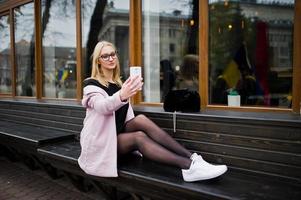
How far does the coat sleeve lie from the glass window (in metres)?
1.36

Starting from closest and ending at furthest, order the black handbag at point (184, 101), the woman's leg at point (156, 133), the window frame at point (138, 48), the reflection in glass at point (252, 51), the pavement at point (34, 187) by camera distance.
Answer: the woman's leg at point (156, 133) → the window frame at point (138, 48) → the black handbag at point (184, 101) → the reflection in glass at point (252, 51) → the pavement at point (34, 187)

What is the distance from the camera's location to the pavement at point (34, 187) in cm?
363

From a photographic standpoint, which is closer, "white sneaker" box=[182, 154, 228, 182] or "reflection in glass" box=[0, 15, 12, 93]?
"white sneaker" box=[182, 154, 228, 182]

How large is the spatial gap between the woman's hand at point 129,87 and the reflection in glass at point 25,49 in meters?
3.72

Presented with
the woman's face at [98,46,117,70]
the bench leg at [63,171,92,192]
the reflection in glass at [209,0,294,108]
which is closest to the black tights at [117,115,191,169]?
the woman's face at [98,46,117,70]

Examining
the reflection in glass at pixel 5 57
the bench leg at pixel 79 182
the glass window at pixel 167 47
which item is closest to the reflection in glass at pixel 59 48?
the reflection in glass at pixel 5 57

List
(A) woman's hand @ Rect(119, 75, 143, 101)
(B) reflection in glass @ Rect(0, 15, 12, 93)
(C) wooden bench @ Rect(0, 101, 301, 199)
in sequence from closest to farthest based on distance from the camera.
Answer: (C) wooden bench @ Rect(0, 101, 301, 199)
(A) woman's hand @ Rect(119, 75, 143, 101)
(B) reflection in glass @ Rect(0, 15, 12, 93)

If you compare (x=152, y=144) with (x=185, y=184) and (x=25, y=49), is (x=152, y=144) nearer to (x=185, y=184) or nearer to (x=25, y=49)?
(x=185, y=184)

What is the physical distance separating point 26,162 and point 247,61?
11.4 feet

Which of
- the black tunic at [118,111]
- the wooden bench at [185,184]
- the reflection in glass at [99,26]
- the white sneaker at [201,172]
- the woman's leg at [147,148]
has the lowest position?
the wooden bench at [185,184]

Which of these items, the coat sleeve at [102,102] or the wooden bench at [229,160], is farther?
the coat sleeve at [102,102]

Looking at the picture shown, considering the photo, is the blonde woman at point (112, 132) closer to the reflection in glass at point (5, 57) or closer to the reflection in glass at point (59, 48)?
the reflection in glass at point (59, 48)

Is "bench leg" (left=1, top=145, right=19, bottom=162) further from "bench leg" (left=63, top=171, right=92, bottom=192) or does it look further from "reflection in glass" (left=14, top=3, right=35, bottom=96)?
"bench leg" (left=63, top=171, right=92, bottom=192)

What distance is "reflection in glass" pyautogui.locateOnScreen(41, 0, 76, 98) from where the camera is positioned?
5008 mm
